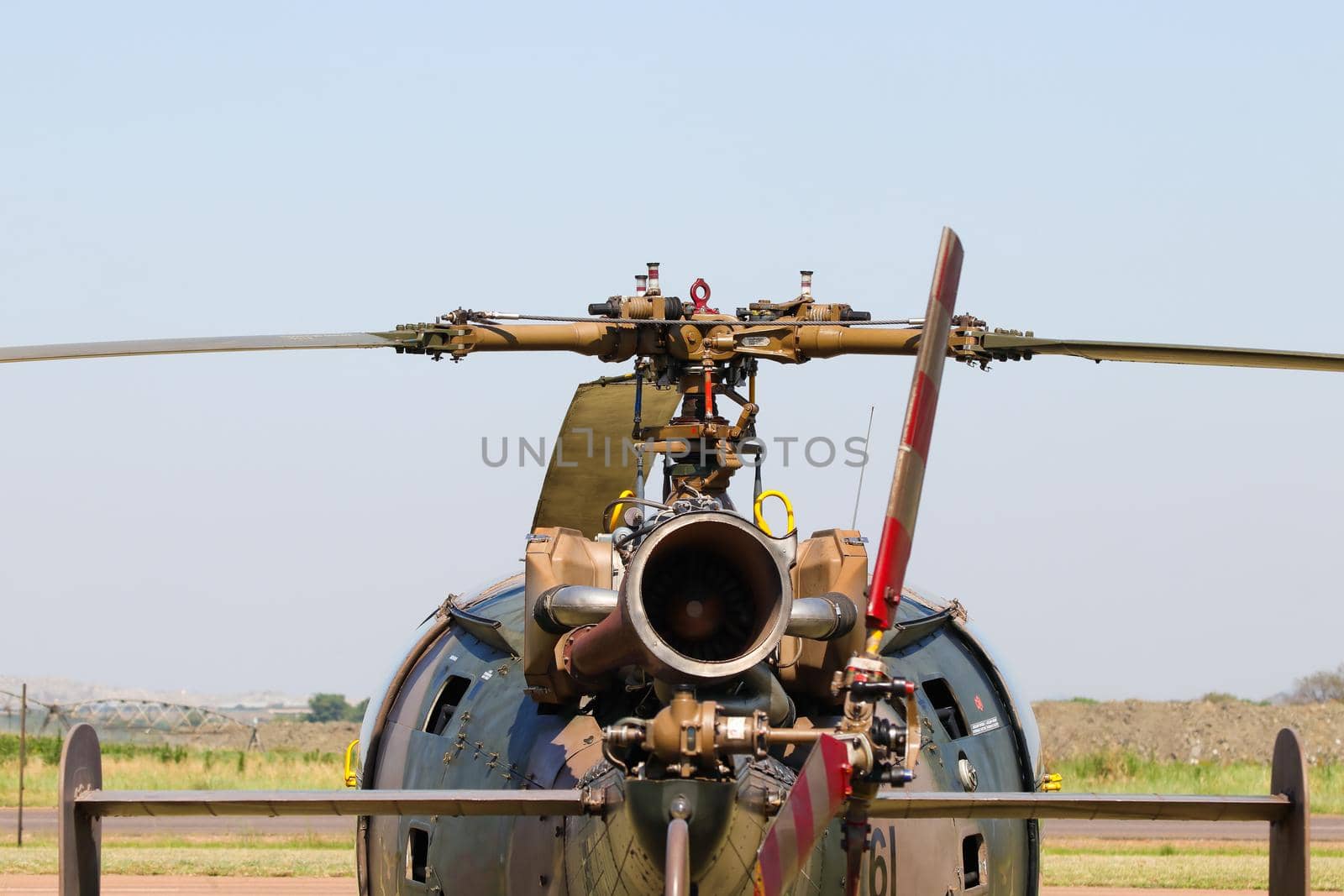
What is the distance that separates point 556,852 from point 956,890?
212cm

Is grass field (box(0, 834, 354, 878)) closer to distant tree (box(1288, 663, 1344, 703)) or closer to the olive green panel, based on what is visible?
the olive green panel

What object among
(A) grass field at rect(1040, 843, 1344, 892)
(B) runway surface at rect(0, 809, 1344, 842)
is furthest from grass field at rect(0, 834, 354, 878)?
(A) grass field at rect(1040, 843, 1344, 892)

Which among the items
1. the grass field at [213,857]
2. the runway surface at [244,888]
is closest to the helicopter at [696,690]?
the runway surface at [244,888]

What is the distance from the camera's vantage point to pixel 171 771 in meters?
34.5

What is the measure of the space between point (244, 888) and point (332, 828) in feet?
30.2

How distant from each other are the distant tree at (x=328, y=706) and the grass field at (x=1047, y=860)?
93.1m

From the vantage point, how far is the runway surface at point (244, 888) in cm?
1888

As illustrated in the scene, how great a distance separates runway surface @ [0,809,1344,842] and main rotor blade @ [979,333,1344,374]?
19.1 m

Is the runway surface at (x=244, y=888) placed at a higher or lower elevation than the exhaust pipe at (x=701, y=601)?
lower

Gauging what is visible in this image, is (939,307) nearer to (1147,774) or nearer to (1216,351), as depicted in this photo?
(1216,351)

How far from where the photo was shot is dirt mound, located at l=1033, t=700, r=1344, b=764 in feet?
141

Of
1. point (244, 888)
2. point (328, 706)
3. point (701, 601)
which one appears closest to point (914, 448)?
point (701, 601)

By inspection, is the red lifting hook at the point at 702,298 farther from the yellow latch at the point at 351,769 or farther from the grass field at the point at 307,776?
the grass field at the point at 307,776

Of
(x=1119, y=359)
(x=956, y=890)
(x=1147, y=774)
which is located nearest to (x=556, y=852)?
(x=956, y=890)
